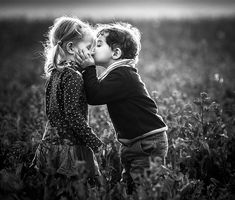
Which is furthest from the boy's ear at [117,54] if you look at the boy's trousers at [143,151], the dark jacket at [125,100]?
the boy's trousers at [143,151]

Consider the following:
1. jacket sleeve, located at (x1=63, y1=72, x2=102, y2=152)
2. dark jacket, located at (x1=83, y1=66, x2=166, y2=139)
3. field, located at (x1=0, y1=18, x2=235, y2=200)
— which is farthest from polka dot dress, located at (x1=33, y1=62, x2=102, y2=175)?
field, located at (x1=0, y1=18, x2=235, y2=200)

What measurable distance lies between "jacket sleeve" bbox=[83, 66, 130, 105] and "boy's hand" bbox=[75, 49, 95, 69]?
4 cm

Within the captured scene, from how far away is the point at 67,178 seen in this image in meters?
3.24

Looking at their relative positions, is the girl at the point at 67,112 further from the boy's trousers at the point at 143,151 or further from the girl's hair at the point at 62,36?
the boy's trousers at the point at 143,151

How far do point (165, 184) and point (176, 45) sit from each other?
8.89 meters

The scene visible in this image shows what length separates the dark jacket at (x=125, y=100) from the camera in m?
3.32

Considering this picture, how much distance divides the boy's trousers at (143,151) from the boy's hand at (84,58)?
29.1 inches

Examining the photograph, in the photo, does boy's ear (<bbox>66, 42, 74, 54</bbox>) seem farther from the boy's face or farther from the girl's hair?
the boy's face

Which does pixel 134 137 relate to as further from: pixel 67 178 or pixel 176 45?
pixel 176 45

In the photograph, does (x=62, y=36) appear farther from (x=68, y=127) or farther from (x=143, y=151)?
(x=143, y=151)

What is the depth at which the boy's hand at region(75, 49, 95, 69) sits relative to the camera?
3.37m

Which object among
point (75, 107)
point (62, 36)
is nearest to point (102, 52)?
point (62, 36)

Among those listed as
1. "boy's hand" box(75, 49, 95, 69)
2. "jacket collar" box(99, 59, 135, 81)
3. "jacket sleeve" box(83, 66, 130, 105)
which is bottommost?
"jacket sleeve" box(83, 66, 130, 105)

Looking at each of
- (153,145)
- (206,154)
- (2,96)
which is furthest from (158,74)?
(153,145)
